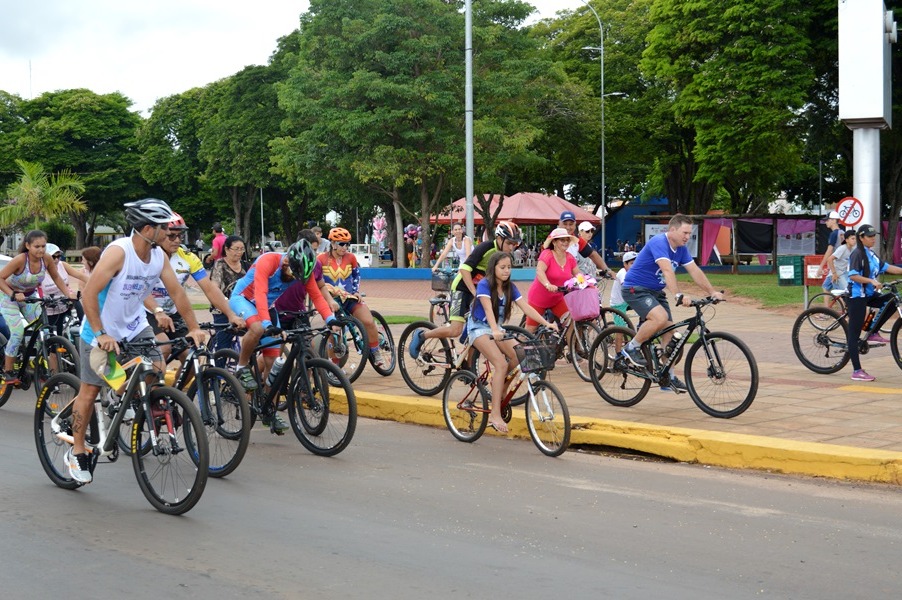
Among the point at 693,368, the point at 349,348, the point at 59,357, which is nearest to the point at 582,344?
the point at 693,368

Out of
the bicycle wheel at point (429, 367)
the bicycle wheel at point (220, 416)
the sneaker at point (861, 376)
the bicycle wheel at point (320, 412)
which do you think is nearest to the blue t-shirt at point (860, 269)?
the sneaker at point (861, 376)

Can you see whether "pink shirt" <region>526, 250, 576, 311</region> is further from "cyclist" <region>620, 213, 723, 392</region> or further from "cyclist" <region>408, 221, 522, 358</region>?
"cyclist" <region>408, 221, 522, 358</region>

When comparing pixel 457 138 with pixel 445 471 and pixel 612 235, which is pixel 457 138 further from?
pixel 445 471

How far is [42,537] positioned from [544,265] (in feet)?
19.8

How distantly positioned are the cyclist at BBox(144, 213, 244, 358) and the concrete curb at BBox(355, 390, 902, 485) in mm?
2738

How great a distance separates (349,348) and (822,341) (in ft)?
16.8

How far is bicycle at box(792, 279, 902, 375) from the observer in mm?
11953

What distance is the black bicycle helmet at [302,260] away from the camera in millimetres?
8883

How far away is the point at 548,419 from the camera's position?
8383 mm

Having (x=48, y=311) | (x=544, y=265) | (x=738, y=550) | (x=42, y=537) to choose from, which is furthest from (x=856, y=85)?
(x=42, y=537)

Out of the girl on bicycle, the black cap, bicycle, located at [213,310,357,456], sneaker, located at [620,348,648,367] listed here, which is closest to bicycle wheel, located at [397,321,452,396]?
sneaker, located at [620,348,648,367]

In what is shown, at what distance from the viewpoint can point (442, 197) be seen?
46.8 m

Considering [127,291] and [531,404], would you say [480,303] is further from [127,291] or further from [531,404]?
[127,291]

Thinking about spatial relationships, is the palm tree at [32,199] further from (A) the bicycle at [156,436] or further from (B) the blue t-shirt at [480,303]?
(A) the bicycle at [156,436]
